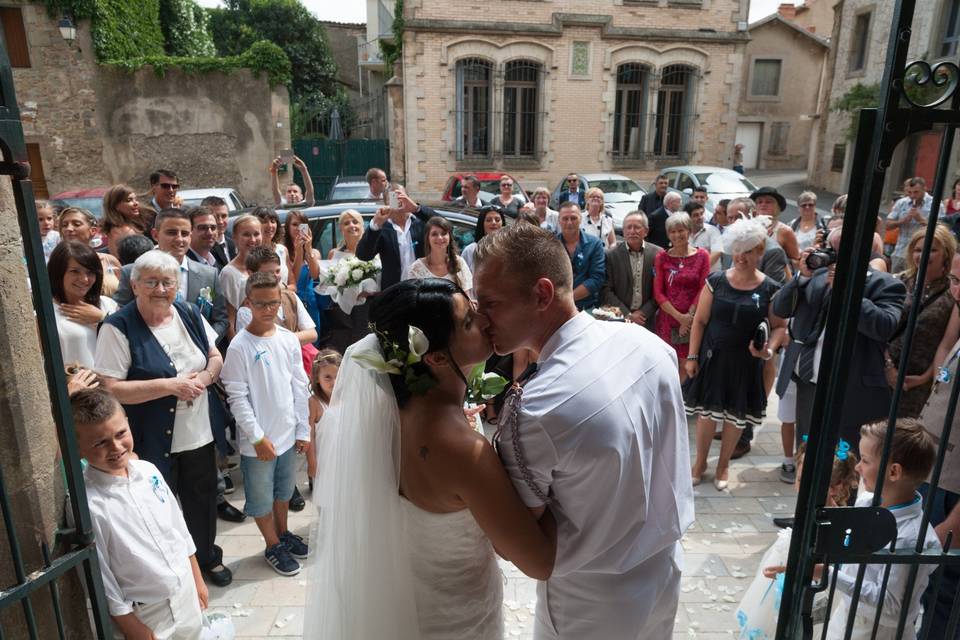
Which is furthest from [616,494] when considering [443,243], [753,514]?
[443,243]

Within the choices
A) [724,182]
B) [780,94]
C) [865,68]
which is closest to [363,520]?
[724,182]

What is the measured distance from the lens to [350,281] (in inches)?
231

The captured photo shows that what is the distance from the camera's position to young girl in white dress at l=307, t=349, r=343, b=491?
4211 millimetres

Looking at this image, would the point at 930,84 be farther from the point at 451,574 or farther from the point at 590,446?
the point at 451,574

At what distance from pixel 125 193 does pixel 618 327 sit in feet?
16.2

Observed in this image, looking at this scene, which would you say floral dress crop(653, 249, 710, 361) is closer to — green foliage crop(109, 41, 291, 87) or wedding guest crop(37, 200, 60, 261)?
wedding guest crop(37, 200, 60, 261)

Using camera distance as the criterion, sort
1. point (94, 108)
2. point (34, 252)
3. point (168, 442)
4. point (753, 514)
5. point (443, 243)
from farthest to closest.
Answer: point (94, 108)
point (443, 243)
point (753, 514)
point (168, 442)
point (34, 252)

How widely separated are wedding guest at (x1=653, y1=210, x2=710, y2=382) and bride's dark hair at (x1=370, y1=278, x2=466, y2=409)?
406cm

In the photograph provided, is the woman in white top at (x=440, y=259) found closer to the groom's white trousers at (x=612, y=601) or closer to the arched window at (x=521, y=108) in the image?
the groom's white trousers at (x=612, y=601)

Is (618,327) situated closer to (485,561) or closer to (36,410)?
(485,561)

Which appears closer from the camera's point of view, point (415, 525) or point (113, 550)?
point (415, 525)

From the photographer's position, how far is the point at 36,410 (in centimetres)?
201

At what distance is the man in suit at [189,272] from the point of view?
4668mm

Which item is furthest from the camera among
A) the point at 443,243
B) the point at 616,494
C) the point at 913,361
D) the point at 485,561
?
the point at 443,243
